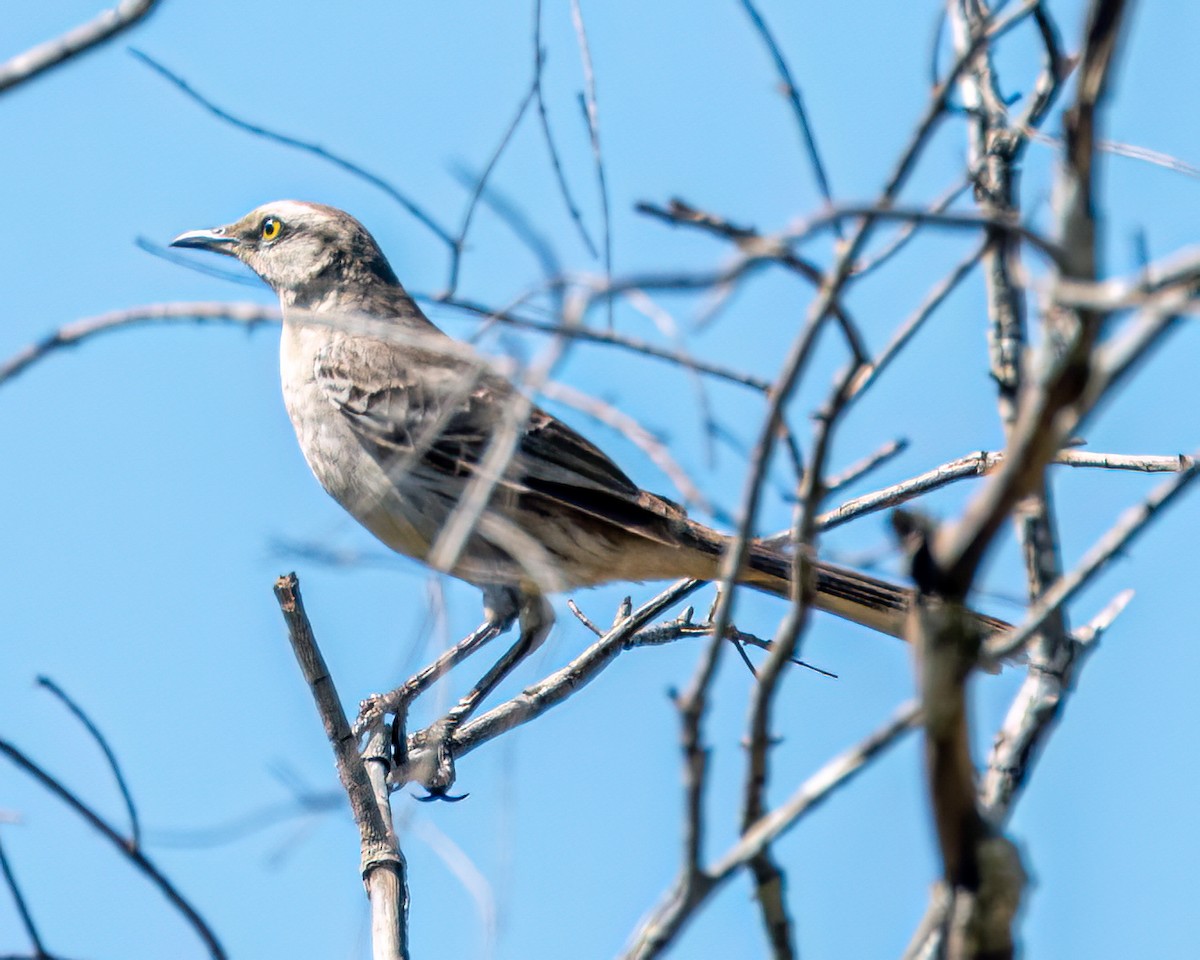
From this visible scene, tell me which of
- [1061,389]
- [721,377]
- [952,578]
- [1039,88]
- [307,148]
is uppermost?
[1039,88]

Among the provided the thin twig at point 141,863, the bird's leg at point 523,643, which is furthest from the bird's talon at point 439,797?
the thin twig at point 141,863

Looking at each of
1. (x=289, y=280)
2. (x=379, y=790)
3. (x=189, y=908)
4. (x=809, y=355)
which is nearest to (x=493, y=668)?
(x=379, y=790)

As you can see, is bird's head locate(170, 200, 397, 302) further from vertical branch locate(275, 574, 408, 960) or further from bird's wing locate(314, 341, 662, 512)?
vertical branch locate(275, 574, 408, 960)

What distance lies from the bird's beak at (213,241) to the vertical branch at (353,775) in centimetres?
322

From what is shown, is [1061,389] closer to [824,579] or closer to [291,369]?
[824,579]

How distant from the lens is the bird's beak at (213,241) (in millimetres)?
7496

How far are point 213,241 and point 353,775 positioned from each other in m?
3.80

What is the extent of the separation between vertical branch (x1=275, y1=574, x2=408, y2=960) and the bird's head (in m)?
2.83

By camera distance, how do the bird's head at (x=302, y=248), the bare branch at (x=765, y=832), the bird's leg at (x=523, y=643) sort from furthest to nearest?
the bird's head at (x=302, y=248)
the bird's leg at (x=523, y=643)
the bare branch at (x=765, y=832)

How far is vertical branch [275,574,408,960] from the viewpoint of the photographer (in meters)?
4.51

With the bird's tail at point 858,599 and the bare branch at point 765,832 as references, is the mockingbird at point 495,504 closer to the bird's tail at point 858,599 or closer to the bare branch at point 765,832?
the bird's tail at point 858,599

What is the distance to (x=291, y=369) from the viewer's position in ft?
22.0

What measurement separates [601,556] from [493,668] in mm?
814

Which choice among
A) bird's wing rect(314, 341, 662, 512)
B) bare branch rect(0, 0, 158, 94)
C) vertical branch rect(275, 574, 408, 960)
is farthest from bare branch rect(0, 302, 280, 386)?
bird's wing rect(314, 341, 662, 512)
